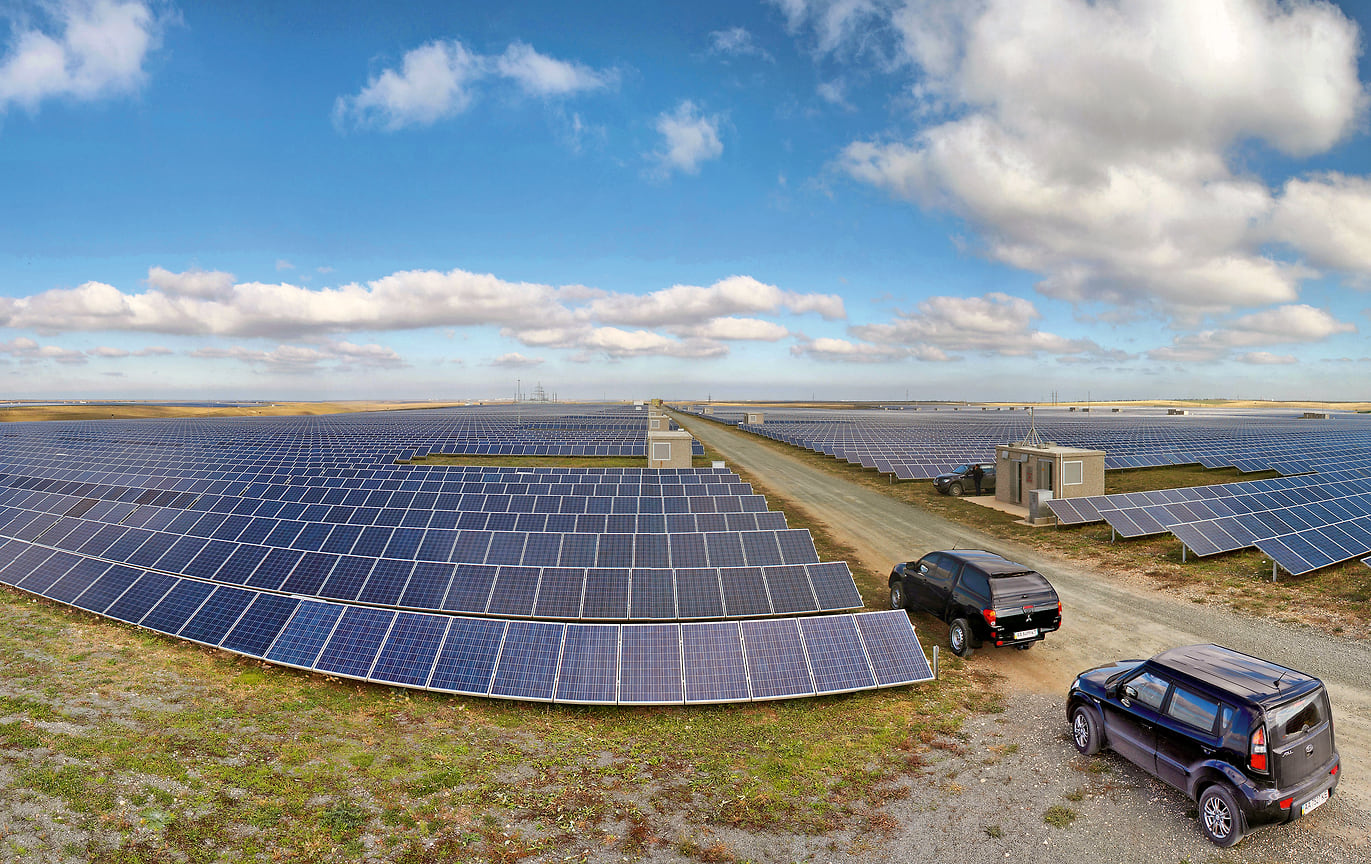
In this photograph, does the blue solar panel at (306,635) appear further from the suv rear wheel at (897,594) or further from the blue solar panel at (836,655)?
the suv rear wheel at (897,594)

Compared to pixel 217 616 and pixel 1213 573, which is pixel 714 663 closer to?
pixel 217 616

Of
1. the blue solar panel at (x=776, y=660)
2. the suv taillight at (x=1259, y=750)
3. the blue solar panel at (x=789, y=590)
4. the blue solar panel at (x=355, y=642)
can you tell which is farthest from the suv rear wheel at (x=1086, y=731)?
the blue solar panel at (x=355, y=642)

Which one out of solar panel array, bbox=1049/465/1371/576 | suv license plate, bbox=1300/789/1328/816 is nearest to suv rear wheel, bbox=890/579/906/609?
suv license plate, bbox=1300/789/1328/816

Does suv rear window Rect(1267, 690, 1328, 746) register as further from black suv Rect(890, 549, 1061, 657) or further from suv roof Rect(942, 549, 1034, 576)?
suv roof Rect(942, 549, 1034, 576)

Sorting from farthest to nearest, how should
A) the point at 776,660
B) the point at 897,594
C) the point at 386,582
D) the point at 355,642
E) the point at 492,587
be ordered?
the point at 897,594 → the point at 386,582 → the point at 492,587 → the point at 355,642 → the point at 776,660

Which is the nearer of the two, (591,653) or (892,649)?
(591,653)

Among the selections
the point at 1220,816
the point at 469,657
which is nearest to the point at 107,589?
the point at 469,657
